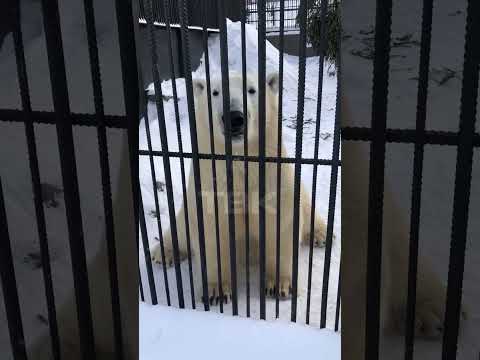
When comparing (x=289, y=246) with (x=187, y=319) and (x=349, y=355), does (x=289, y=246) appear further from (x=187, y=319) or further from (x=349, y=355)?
(x=349, y=355)

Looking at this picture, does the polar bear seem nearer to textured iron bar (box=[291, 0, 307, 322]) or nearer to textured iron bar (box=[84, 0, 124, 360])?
textured iron bar (box=[291, 0, 307, 322])

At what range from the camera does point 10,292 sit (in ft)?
2.71

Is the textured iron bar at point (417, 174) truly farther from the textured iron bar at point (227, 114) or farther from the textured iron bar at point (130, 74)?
the textured iron bar at point (227, 114)

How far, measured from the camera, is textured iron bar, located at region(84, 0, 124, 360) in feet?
2.20

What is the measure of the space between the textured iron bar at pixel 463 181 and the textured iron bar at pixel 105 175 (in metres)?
0.51

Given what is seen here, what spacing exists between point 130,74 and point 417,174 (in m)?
0.43

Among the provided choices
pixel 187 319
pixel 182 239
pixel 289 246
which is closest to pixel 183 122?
pixel 182 239

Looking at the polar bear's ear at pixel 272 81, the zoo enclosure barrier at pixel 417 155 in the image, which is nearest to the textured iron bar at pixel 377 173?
the zoo enclosure barrier at pixel 417 155

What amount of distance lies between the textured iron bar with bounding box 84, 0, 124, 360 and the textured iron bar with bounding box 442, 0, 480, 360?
0.51m

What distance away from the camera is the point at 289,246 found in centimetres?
223

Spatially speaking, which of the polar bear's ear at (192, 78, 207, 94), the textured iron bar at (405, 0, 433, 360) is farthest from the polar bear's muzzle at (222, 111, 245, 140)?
the textured iron bar at (405, 0, 433, 360)

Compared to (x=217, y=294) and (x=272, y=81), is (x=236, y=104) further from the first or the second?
(x=217, y=294)

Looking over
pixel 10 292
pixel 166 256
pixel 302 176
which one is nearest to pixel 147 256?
pixel 166 256

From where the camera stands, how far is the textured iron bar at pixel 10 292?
81 cm
